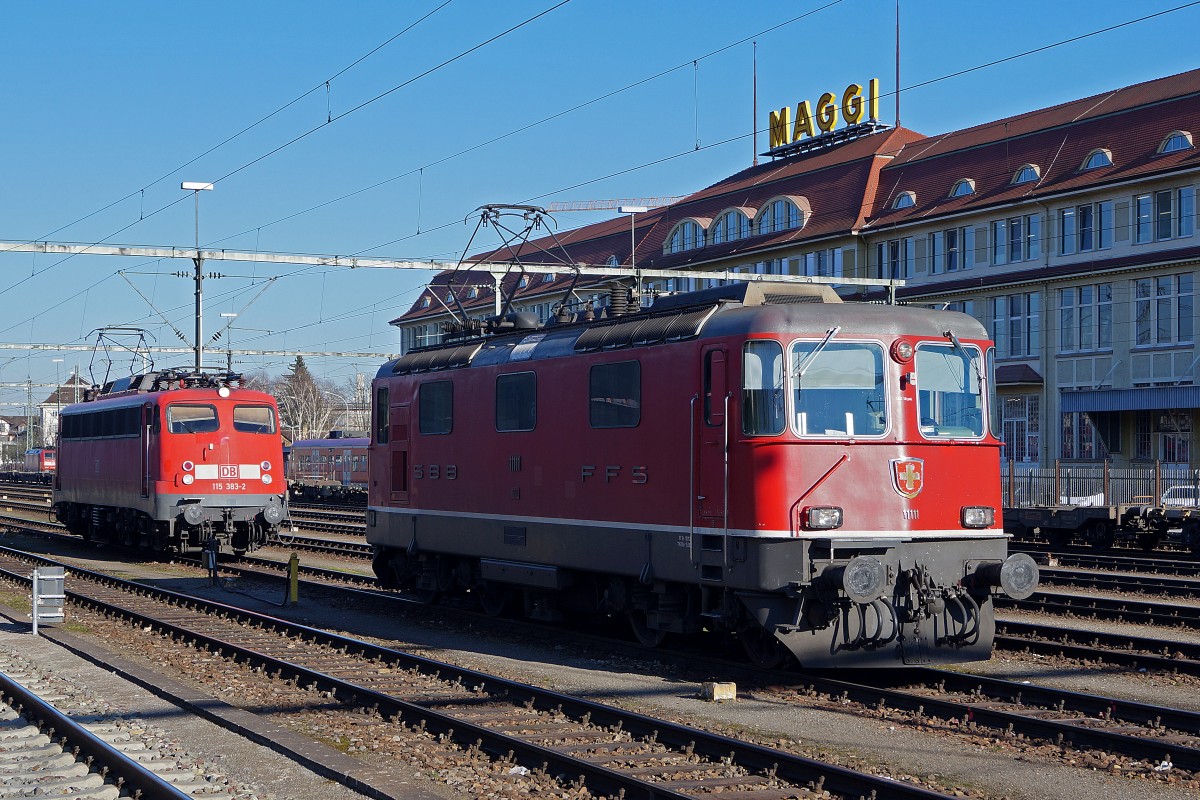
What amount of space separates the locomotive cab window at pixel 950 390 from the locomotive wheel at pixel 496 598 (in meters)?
6.40

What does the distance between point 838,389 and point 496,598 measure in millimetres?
6479

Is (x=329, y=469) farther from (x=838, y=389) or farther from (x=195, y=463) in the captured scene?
(x=838, y=389)

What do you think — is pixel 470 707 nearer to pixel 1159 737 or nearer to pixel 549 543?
pixel 549 543

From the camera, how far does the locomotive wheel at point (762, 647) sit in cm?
1263

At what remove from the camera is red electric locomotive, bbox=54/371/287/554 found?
87.8ft

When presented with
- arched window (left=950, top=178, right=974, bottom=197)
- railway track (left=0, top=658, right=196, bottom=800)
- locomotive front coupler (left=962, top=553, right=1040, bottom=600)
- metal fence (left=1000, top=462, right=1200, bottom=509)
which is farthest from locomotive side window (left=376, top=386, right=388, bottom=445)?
arched window (left=950, top=178, right=974, bottom=197)

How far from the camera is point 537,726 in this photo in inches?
414

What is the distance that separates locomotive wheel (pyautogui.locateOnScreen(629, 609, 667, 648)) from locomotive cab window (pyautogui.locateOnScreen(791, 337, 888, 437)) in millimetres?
3055

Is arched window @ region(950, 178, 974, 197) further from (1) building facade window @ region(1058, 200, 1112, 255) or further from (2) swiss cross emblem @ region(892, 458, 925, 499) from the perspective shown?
(2) swiss cross emblem @ region(892, 458, 925, 499)

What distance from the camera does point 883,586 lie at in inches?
457

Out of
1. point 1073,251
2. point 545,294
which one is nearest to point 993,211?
point 1073,251

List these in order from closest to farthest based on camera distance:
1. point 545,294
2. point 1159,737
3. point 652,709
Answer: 1. point 1159,737
2. point 652,709
3. point 545,294

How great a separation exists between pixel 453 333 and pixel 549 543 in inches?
183

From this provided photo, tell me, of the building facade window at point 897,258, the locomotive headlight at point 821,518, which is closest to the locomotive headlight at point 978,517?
the locomotive headlight at point 821,518
